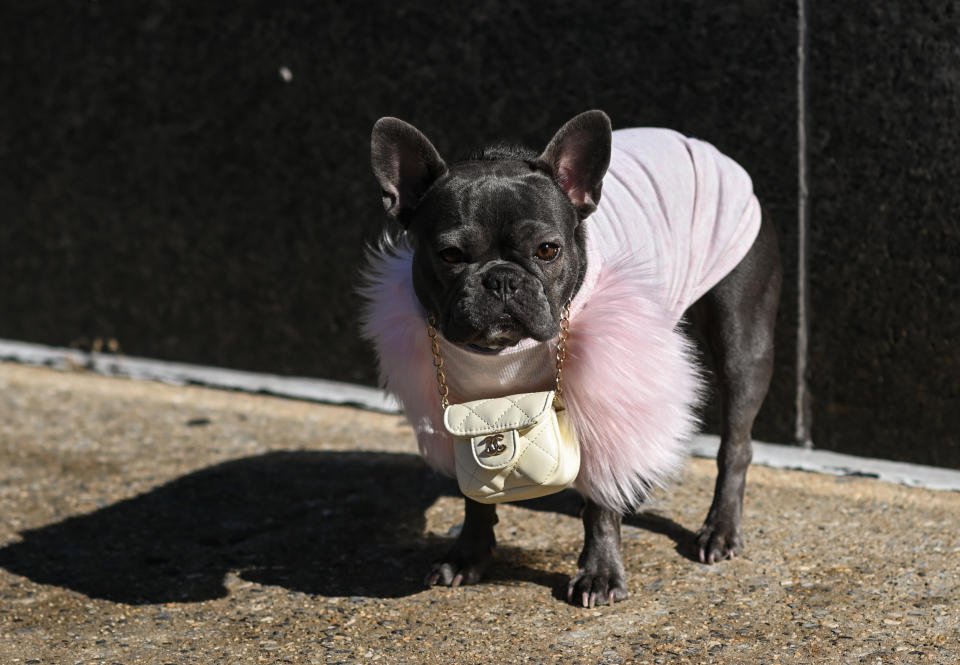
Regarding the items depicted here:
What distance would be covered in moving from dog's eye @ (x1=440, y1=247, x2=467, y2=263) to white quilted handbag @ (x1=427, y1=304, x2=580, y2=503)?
0.38 metres

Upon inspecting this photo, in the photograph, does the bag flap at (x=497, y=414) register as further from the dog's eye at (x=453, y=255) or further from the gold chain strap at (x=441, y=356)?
the dog's eye at (x=453, y=255)

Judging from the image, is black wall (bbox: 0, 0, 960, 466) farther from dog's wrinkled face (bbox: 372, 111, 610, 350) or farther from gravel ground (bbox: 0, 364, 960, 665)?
dog's wrinkled face (bbox: 372, 111, 610, 350)

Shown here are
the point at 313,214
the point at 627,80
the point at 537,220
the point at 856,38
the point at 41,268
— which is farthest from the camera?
the point at 41,268

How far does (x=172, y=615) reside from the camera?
12.4 ft

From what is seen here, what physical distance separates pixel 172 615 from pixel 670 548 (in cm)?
179

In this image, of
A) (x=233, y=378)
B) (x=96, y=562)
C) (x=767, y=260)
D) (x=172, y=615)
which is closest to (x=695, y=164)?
(x=767, y=260)

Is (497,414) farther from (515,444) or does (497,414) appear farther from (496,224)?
(496,224)

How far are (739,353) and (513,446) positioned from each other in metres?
1.15

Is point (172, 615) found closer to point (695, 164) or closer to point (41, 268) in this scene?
point (695, 164)

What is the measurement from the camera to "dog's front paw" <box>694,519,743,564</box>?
4016 mm

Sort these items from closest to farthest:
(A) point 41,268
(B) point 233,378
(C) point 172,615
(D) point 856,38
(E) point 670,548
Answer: (C) point 172,615 < (E) point 670,548 < (D) point 856,38 < (B) point 233,378 < (A) point 41,268

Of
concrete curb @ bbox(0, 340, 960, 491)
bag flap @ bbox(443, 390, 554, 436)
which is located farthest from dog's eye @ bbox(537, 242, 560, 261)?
concrete curb @ bbox(0, 340, 960, 491)

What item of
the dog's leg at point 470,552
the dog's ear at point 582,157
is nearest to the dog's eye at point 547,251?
the dog's ear at point 582,157

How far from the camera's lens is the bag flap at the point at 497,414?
3.50m
